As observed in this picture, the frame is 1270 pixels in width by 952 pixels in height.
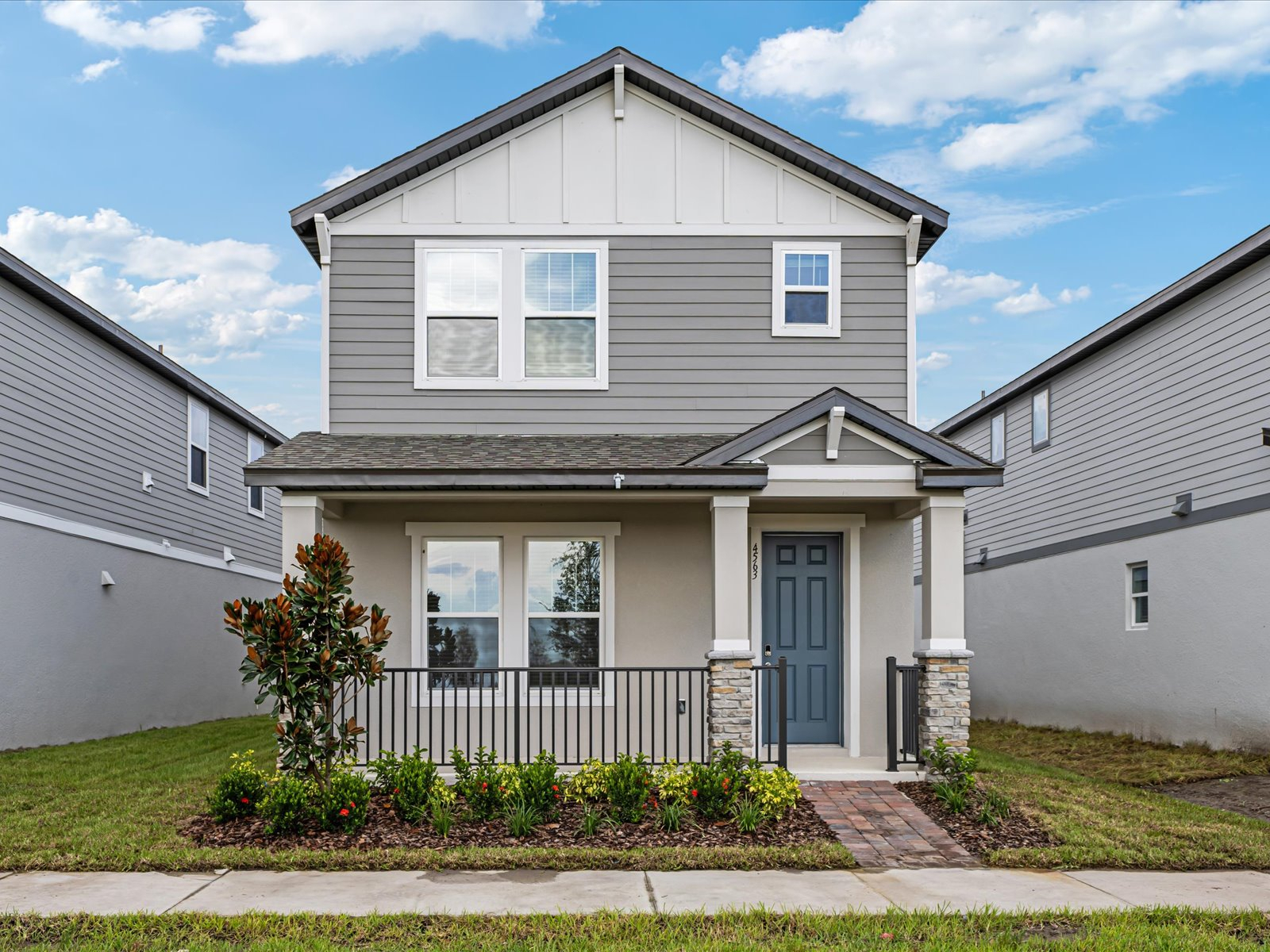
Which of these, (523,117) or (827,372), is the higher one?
(523,117)

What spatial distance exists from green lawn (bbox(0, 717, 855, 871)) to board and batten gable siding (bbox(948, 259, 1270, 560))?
8430 mm

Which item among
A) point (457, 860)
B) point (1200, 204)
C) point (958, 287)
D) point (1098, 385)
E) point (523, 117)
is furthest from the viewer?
point (958, 287)

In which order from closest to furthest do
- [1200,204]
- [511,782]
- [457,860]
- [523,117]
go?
[457,860] < [511,782] < [523,117] < [1200,204]

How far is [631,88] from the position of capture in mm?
11531

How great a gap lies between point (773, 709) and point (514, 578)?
301cm

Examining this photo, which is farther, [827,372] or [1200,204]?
[1200,204]

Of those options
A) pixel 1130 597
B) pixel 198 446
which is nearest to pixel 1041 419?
pixel 1130 597

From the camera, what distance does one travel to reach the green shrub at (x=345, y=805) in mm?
7898

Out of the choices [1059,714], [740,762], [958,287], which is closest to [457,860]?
[740,762]

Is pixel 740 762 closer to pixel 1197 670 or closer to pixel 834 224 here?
pixel 834 224

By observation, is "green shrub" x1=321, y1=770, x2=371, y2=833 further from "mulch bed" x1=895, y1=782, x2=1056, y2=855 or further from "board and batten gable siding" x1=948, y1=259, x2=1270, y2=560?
"board and batten gable siding" x1=948, y1=259, x2=1270, y2=560

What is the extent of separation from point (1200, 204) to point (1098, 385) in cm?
403

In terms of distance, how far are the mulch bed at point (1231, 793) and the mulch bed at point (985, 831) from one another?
2319mm

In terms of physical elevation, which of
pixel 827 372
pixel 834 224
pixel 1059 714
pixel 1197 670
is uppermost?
pixel 834 224
